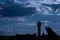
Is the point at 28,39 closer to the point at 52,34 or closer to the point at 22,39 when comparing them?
the point at 22,39

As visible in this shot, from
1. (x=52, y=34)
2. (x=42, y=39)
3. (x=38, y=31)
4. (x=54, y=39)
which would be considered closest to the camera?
(x=54, y=39)

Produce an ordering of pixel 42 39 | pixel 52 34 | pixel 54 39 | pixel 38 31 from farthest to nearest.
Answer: pixel 38 31 → pixel 42 39 → pixel 52 34 → pixel 54 39

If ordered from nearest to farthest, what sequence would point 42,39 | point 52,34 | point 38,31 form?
point 52,34 < point 42,39 < point 38,31

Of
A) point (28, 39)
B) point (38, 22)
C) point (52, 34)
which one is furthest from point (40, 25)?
point (52, 34)

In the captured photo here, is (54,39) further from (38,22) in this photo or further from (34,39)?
(38,22)

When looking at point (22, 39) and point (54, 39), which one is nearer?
Answer: point (54, 39)

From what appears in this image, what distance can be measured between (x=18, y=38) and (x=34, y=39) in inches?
362

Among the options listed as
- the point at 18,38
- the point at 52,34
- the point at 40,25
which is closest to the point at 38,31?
the point at 40,25

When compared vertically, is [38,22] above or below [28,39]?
above

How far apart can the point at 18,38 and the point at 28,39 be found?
18.2ft

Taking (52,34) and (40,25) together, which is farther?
(40,25)

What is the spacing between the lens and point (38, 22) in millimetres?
134875

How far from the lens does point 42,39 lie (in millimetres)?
124125

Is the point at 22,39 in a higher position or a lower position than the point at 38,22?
lower
